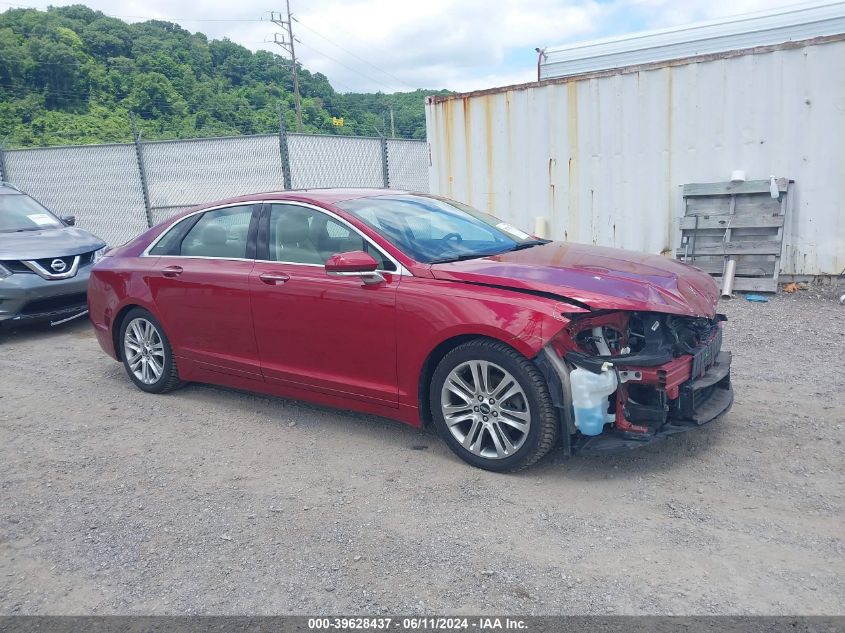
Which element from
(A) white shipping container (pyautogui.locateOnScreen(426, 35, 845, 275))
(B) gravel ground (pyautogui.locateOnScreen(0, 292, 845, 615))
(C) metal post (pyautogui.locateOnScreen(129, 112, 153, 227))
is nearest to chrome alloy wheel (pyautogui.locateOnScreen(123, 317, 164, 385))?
(B) gravel ground (pyautogui.locateOnScreen(0, 292, 845, 615))

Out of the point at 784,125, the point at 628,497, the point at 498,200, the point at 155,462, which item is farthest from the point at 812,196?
the point at 155,462

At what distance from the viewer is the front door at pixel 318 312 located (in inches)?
161

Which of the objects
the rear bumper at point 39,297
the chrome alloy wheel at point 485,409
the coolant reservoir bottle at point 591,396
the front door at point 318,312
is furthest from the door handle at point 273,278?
the rear bumper at point 39,297

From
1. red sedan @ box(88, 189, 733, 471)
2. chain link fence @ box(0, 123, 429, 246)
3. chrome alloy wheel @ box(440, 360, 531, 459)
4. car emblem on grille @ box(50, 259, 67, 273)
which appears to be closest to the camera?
red sedan @ box(88, 189, 733, 471)

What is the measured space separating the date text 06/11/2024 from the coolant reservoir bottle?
1.17 m

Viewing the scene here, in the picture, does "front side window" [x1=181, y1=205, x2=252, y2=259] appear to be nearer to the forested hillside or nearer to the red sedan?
the red sedan

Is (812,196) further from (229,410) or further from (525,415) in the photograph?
(229,410)

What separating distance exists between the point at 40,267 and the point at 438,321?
590cm

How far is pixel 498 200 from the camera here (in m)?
9.96

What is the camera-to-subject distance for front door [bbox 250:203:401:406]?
4098 mm

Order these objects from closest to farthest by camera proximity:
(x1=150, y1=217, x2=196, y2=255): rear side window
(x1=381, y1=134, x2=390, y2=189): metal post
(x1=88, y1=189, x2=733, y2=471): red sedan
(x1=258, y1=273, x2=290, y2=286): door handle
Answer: (x1=88, y1=189, x2=733, y2=471): red sedan → (x1=258, y1=273, x2=290, y2=286): door handle → (x1=150, y1=217, x2=196, y2=255): rear side window → (x1=381, y1=134, x2=390, y2=189): metal post

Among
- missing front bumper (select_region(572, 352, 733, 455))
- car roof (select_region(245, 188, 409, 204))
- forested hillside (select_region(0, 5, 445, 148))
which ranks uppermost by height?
forested hillside (select_region(0, 5, 445, 148))

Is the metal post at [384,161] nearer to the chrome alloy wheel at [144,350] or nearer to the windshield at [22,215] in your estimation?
the windshield at [22,215]

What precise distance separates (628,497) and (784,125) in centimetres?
622
